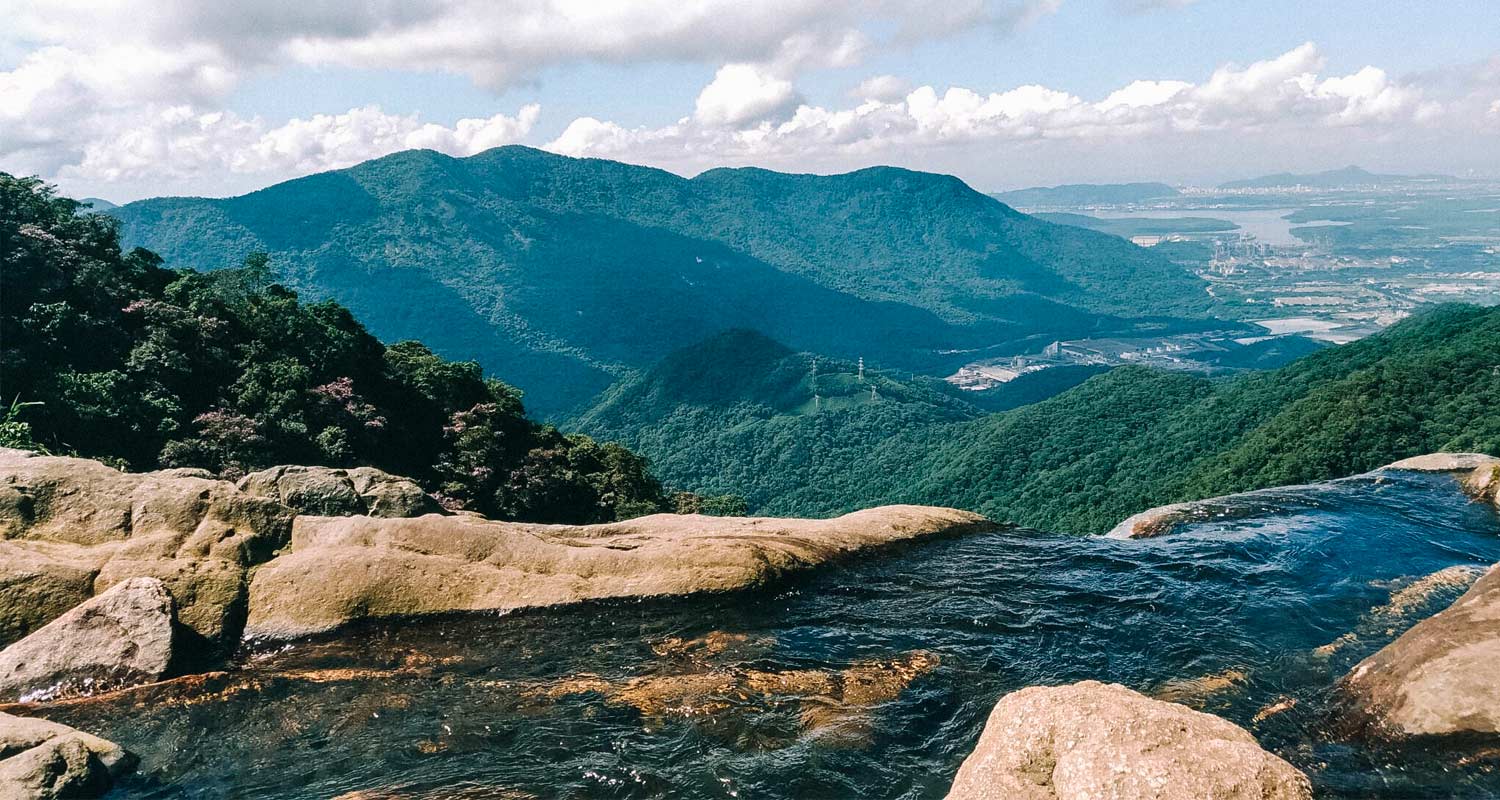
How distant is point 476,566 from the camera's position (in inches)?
797

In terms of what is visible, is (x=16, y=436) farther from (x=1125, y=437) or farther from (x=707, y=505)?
(x=1125, y=437)

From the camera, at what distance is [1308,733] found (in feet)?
47.5

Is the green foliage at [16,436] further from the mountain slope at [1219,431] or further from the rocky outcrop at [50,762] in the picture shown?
the mountain slope at [1219,431]

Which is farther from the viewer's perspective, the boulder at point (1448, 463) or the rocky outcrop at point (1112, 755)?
the boulder at point (1448, 463)

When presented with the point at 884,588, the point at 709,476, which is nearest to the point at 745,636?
the point at 884,588

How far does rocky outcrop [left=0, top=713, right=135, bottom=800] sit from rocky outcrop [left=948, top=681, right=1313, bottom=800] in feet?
44.3

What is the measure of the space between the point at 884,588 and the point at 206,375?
38605 millimetres

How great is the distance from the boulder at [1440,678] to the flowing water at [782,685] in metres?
0.68

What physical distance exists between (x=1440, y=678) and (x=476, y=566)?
21016 millimetres

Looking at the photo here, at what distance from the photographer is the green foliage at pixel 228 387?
3488cm

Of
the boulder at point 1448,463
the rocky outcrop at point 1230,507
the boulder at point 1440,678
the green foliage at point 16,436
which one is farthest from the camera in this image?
the boulder at point 1448,463

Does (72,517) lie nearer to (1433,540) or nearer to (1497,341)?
(1433,540)

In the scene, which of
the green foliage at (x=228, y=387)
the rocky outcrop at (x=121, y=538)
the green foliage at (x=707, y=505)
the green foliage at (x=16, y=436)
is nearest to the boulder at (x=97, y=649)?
the rocky outcrop at (x=121, y=538)

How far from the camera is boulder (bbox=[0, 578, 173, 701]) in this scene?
611 inches
